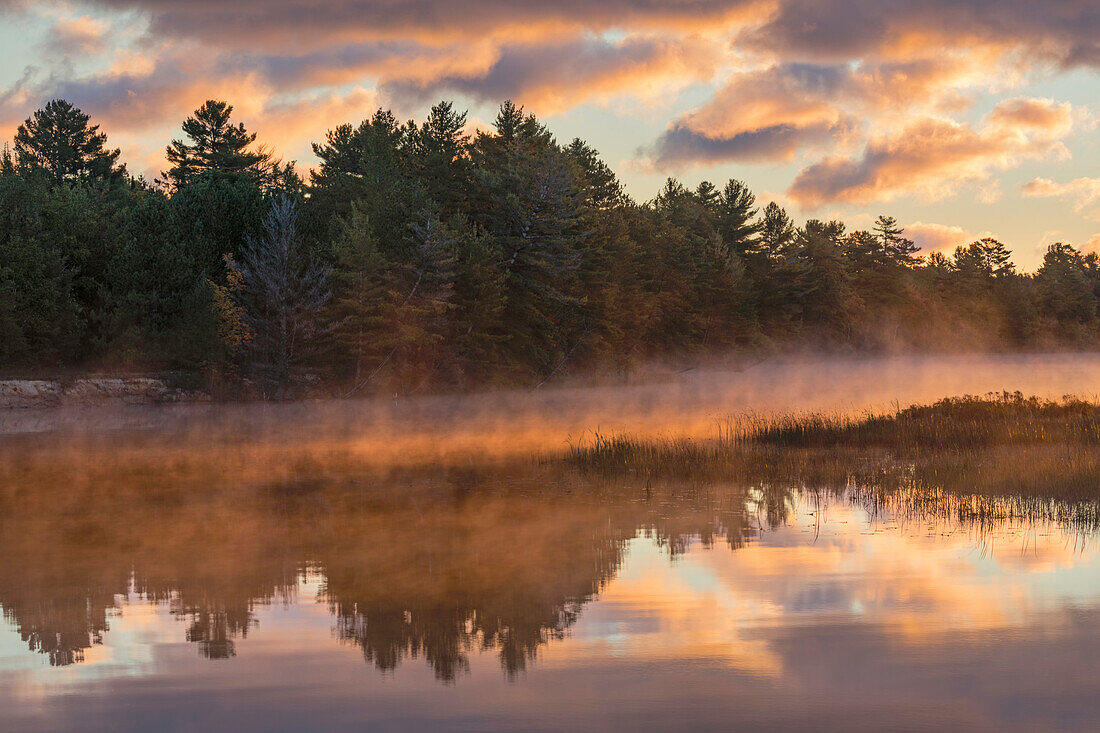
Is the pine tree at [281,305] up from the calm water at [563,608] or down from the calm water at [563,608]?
up

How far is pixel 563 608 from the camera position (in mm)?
11555

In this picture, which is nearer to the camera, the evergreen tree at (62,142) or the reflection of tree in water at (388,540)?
the reflection of tree in water at (388,540)

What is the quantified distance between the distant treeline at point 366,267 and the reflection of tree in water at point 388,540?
34950mm

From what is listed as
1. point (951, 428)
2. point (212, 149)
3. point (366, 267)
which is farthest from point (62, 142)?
point (951, 428)

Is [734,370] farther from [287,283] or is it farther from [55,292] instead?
[55,292]

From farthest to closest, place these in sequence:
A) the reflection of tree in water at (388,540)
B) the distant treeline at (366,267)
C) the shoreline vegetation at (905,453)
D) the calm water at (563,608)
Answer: the distant treeline at (366,267), the shoreline vegetation at (905,453), the reflection of tree in water at (388,540), the calm water at (563,608)

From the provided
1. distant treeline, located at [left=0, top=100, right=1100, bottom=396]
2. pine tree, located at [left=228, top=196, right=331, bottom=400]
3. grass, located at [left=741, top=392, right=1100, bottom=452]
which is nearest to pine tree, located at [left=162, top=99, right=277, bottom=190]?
distant treeline, located at [left=0, top=100, right=1100, bottom=396]

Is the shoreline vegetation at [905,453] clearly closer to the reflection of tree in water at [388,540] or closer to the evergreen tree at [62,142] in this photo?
the reflection of tree in water at [388,540]

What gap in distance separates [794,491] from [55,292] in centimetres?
4901

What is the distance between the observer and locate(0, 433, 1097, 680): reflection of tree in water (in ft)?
36.0

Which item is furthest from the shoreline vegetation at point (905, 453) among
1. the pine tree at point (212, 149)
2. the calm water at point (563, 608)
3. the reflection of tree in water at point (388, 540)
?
the pine tree at point (212, 149)

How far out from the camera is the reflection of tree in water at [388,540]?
10984mm

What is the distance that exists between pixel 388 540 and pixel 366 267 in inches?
1922

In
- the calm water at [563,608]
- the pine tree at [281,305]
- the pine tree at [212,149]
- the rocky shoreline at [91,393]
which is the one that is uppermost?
the pine tree at [212,149]
